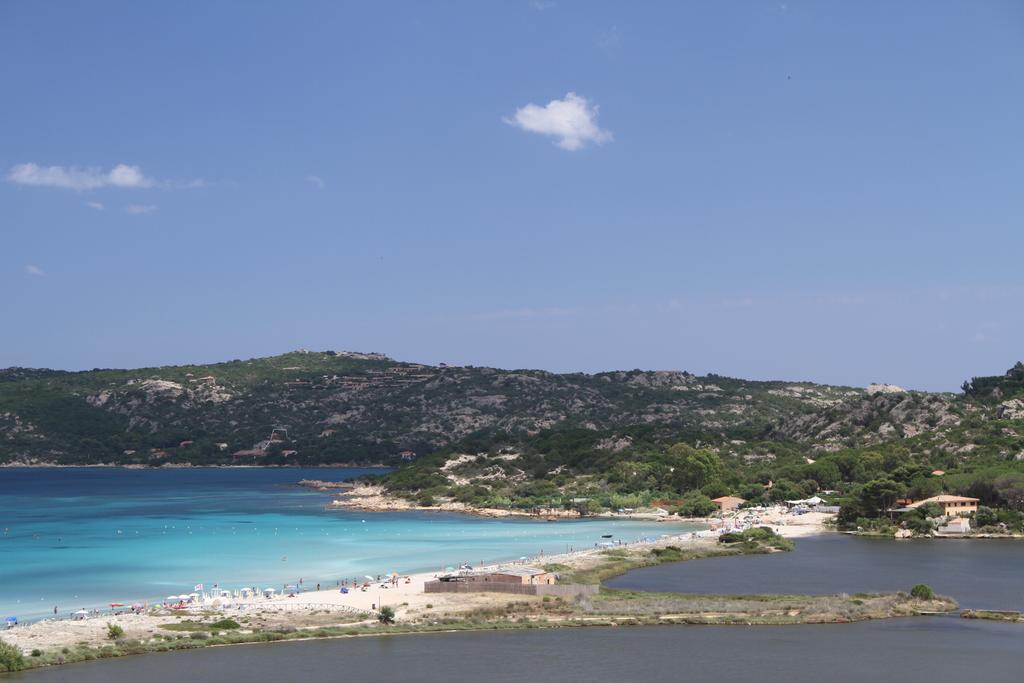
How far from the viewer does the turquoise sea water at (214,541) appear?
55000 mm

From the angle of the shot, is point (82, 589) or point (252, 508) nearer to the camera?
point (82, 589)

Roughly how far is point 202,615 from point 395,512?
6082 cm

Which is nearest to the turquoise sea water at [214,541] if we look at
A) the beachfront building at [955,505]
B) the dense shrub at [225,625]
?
the dense shrub at [225,625]

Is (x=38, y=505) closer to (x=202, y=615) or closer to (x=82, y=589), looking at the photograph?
(x=82, y=589)

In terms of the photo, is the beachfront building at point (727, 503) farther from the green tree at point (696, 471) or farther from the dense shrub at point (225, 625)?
the dense shrub at point (225, 625)

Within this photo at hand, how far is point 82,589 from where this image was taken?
2078 inches

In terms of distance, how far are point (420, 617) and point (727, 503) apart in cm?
5438

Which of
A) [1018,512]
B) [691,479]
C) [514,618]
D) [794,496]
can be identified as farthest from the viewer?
[691,479]

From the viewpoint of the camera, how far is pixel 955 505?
7394cm

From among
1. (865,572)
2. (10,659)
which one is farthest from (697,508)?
(10,659)

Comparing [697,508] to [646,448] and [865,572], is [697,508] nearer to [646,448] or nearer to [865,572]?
[646,448]

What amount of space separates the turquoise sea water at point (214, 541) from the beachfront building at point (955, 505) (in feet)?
65.0

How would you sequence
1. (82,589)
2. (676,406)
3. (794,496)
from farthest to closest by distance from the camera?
(676,406) < (794,496) < (82,589)

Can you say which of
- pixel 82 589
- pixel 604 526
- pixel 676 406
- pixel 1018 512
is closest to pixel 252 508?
pixel 604 526
